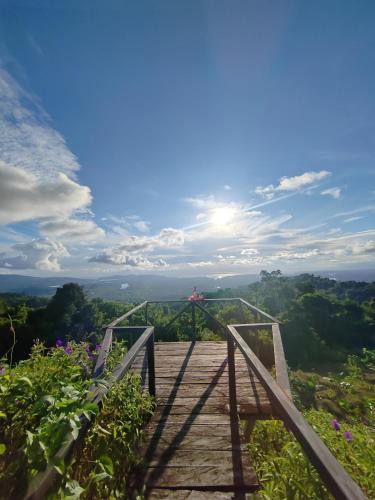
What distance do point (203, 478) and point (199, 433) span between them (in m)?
0.70

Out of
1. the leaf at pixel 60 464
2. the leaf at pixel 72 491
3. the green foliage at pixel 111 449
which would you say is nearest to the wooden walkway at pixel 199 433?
the green foliage at pixel 111 449

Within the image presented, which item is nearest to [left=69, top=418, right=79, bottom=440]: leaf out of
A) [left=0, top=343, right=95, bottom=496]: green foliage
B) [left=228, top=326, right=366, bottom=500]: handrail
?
[left=0, top=343, right=95, bottom=496]: green foliage

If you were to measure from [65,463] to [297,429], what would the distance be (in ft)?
3.67

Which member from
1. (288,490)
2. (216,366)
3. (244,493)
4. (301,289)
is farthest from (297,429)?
(301,289)

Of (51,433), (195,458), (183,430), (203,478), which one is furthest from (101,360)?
(51,433)

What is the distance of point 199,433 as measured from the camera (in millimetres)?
3273

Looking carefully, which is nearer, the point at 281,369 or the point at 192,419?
the point at 281,369

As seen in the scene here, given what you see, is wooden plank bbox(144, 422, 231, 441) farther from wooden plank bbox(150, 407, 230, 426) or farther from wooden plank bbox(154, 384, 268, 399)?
wooden plank bbox(154, 384, 268, 399)

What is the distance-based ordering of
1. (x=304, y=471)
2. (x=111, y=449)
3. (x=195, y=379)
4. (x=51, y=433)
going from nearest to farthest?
(x=51, y=433)
(x=304, y=471)
(x=111, y=449)
(x=195, y=379)

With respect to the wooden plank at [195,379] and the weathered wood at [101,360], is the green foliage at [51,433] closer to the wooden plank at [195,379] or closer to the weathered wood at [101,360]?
the weathered wood at [101,360]

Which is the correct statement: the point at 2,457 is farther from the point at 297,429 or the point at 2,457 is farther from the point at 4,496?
the point at 297,429

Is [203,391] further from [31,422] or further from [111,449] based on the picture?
[31,422]

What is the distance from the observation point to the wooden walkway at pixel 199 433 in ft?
8.16

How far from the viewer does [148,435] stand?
10.6ft
